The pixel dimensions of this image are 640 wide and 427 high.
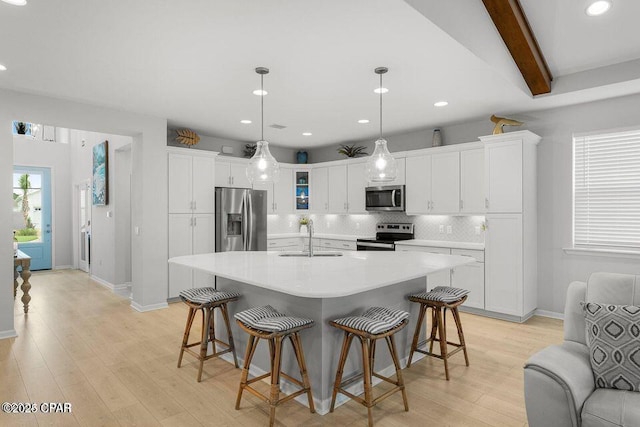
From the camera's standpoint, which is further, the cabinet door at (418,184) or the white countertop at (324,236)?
the white countertop at (324,236)

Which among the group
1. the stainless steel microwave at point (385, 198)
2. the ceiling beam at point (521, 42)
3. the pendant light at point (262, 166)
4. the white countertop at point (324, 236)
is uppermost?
the ceiling beam at point (521, 42)

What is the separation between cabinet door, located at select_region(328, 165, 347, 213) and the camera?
21.6ft

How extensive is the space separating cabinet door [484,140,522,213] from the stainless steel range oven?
145 centimetres

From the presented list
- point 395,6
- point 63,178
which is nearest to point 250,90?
point 395,6

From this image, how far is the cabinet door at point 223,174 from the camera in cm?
600

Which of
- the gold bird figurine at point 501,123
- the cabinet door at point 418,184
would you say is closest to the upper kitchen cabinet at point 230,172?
the cabinet door at point 418,184

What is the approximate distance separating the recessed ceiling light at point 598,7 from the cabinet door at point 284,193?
4949 millimetres

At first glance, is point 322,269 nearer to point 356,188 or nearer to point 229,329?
point 229,329

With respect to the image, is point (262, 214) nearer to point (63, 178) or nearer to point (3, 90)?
point (3, 90)

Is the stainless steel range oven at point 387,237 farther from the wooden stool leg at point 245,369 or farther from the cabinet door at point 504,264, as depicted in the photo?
the wooden stool leg at point 245,369

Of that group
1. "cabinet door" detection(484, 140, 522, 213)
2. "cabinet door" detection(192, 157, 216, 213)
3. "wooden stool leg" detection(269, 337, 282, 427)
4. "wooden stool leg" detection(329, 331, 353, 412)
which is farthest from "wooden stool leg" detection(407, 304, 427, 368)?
"cabinet door" detection(192, 157, 216, 213)

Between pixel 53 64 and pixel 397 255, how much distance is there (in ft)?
11.6

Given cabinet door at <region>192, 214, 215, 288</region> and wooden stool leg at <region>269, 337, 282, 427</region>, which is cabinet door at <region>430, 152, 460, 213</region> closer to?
cabinet door at <region>192, 214, 215, 288</region>

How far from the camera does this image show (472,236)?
5188mm
